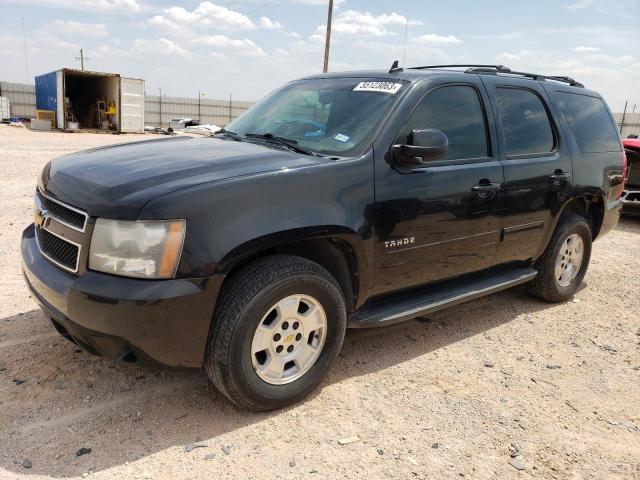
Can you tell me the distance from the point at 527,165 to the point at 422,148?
140 cm

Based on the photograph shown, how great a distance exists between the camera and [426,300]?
11.8ft

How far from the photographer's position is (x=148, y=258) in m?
2.44

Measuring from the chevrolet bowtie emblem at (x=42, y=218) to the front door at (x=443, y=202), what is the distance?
1.82m

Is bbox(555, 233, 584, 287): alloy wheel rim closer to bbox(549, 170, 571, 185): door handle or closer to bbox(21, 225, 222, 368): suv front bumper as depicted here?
bbox(549, 170, 571, 185): door handle

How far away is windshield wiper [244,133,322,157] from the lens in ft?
10.6

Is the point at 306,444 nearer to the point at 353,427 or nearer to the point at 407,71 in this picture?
the point at 353,427

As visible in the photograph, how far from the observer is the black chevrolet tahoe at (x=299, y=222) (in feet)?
8.12

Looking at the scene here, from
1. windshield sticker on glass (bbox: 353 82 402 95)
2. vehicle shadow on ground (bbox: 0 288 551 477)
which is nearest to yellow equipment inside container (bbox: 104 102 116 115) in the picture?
vehicle shadow on ground (bbox: 0 288 551 477)

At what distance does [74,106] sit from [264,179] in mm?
28362

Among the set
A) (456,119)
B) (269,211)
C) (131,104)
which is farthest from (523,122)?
(131,104)

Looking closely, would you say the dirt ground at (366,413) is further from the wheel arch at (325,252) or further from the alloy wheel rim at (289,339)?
the wheel arch at (325,252)

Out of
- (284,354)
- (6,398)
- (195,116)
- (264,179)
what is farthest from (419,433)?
(195,116)

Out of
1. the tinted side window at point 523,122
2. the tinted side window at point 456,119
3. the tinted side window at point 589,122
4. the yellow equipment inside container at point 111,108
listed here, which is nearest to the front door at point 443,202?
the tinted side window at point 456,119

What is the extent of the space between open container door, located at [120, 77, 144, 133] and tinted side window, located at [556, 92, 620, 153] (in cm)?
2330
